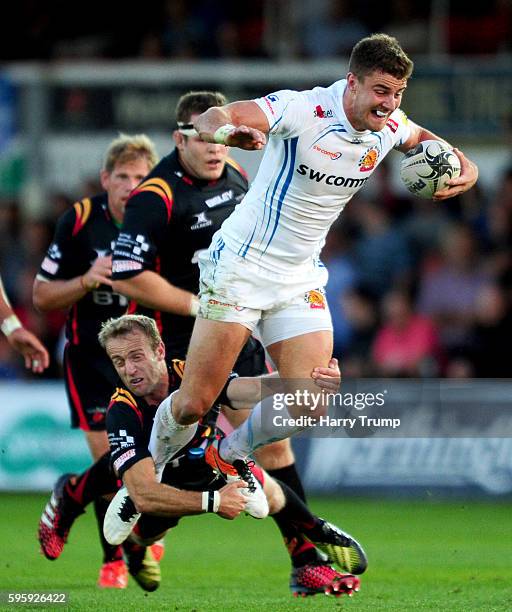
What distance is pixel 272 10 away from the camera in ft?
53.4

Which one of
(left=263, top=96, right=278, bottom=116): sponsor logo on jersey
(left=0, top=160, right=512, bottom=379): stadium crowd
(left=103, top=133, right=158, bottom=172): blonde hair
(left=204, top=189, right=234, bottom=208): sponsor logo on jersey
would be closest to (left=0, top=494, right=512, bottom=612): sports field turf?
(left=0, top=160, right=512, bottom=379): stadium crowd

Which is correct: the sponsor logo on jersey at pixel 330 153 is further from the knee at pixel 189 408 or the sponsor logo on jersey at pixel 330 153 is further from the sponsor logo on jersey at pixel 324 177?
the knee at pixel 189 408

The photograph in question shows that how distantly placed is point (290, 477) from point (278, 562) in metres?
1.40

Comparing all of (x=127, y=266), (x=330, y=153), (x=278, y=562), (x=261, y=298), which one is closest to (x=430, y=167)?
(x=330, y=153)

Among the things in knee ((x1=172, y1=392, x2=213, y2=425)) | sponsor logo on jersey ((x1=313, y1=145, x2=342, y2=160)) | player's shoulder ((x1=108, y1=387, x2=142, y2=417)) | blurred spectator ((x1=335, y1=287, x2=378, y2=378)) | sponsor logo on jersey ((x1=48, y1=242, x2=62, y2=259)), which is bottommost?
blurred spectator ((x1=335, y1=287, x2=378, y2=378))

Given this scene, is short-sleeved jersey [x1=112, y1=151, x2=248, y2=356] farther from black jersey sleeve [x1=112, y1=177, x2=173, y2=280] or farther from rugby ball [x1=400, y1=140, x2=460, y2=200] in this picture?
rugby ball [x1=400, y1=140, x2=460, y2=200]

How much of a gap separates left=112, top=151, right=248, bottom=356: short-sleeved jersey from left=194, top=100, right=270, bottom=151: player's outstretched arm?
1.65 metres

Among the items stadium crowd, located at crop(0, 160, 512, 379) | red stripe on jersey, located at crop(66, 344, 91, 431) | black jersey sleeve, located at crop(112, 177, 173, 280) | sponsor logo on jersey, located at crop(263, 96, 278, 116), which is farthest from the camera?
stadium crowd, located at crop(0, 160, 512, 379)

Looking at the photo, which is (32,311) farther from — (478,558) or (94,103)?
(478,558)

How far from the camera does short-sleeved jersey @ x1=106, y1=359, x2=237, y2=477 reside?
23.0 ft

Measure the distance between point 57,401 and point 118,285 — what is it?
5055mm

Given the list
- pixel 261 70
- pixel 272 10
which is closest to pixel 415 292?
pixel 261 70

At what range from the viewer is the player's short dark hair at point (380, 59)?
653 centimetres

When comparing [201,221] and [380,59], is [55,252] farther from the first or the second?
[380,59]
